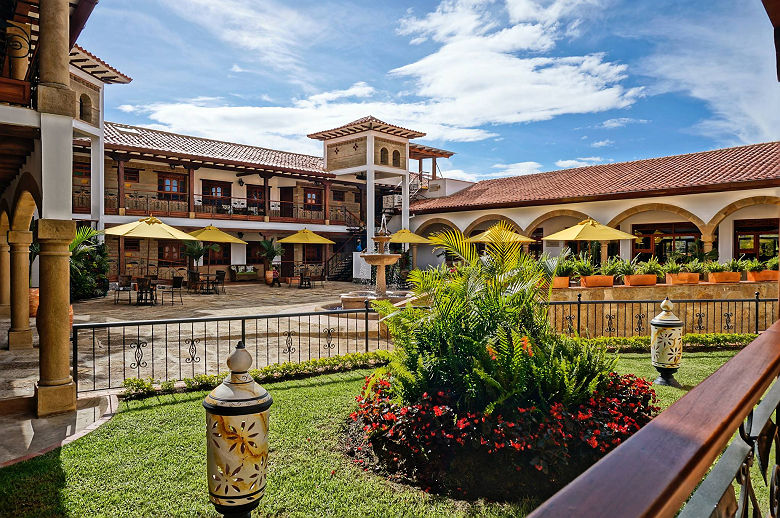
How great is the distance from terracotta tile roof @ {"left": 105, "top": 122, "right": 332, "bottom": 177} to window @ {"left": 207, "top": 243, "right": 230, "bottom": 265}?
161 inches

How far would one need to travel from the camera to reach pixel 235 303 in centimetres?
1501

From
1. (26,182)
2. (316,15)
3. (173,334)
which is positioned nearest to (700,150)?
(316,15)

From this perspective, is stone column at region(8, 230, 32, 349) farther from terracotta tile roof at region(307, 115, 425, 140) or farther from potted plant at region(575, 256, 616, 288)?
terracotta tile roof at region(307, 115, 425, 140)

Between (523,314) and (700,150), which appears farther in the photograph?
(700,150)

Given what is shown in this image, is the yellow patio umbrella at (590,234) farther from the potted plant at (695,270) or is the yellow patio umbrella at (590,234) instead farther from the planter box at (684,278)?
the planter box at (684,278)

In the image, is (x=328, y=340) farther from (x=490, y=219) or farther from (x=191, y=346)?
(x=490, y=219)

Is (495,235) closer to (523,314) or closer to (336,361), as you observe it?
(523,314)

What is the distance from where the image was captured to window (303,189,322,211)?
26984 mm

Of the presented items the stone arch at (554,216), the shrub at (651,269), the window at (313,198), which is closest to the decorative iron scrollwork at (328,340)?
the shrub at (651,269)

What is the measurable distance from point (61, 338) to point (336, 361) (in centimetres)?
369

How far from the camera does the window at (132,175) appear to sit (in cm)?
2138

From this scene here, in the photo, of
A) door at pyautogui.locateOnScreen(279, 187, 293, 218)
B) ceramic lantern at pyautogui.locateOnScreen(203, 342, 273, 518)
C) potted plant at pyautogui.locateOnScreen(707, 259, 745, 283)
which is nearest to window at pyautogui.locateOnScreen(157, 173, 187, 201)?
door at pyautogui.locateOnScreen(279, 187, 293, 218)

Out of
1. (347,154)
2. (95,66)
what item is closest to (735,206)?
(347,154)

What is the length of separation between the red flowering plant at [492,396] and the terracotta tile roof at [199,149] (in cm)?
1781
